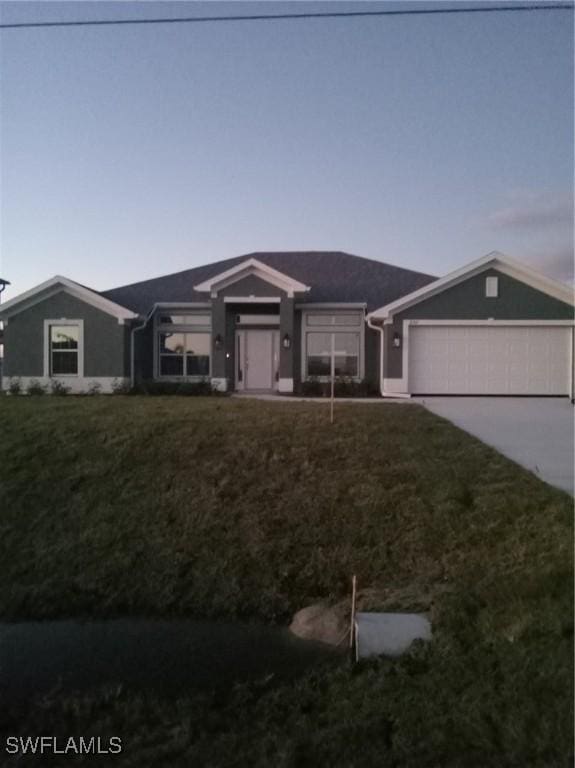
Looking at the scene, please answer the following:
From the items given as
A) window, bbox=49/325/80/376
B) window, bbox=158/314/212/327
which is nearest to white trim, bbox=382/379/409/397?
window, bbox=158/314/212/327

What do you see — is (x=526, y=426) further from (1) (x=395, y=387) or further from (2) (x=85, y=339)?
(2) (x=85, y=339)

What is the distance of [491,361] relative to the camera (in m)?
18.4

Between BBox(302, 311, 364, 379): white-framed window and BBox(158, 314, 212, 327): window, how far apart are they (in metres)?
3.04

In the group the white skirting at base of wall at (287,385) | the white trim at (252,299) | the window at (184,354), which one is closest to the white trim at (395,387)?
the white skirting at base of wall at (287,385)

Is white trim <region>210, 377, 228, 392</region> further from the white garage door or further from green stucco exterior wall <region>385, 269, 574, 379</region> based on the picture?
the white garage door

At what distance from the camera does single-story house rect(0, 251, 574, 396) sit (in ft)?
60.2

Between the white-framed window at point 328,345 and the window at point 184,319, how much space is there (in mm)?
3041

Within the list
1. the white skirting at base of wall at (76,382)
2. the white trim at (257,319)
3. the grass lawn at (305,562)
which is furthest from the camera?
the white trim at (257,319)

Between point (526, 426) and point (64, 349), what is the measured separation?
13284 mm

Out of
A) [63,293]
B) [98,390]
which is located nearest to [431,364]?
[98,390]

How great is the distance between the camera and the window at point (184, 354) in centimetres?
2117

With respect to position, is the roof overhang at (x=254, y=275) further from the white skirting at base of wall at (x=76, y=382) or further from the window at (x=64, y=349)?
the window at (x=64, y=349)

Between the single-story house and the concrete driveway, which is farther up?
the single-story house

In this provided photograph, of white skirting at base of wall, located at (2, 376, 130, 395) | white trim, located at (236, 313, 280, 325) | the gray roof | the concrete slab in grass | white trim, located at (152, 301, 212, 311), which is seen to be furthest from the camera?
the gray roof
